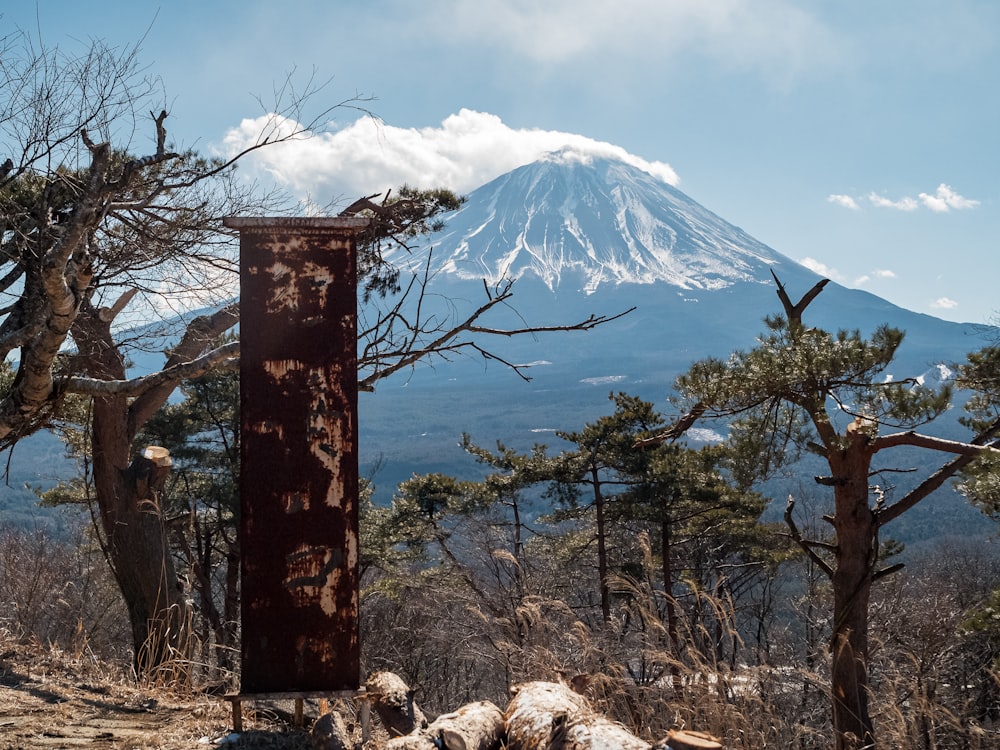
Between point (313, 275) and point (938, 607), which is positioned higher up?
point (313, 275)

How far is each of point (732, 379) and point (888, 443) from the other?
1.36 metres

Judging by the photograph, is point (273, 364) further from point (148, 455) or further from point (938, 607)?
point (938, 607)

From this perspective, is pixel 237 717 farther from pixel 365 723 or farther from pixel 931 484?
pixel 931 484

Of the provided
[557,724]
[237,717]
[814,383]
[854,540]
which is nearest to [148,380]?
[237,717]

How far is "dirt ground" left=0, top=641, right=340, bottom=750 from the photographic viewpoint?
10.1ft

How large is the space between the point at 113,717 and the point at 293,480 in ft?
5.33

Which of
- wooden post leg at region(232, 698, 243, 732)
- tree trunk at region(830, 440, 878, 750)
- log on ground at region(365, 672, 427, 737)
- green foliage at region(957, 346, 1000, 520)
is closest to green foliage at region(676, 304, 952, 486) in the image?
tree trunk at region(830, 440, 878, 750)

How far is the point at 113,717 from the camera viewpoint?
357cm

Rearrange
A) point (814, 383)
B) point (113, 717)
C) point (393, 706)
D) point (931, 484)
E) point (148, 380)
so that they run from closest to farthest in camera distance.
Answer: point (393, 706) < point (113, 717) < point (148, 380) < point (814, 383) < point (931, 484)

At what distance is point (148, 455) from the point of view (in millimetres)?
6121

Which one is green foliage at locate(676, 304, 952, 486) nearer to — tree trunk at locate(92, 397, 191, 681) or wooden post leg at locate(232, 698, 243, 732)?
tree trunk at locate(92, 397, 191, 681)

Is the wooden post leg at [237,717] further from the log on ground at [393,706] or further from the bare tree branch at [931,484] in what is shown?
the bare tree branch at [931,484]

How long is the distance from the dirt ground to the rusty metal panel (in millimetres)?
408

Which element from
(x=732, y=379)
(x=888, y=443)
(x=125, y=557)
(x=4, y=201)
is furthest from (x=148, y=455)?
(x=888, y=443)
